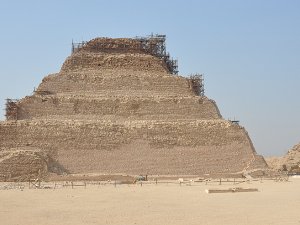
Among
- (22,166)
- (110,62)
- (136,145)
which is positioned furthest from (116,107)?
(22,166)

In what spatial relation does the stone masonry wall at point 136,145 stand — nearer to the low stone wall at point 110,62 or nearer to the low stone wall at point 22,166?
the low stone wall at point 22,166

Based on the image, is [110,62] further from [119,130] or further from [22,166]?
[22,166]

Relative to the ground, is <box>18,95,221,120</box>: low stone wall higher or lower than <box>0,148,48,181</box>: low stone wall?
higher

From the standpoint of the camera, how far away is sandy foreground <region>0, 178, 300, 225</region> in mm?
20594

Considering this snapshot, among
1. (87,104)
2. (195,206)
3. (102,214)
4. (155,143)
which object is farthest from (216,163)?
(102,214)

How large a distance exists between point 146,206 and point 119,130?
22935 millimetres

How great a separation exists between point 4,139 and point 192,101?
635 inches

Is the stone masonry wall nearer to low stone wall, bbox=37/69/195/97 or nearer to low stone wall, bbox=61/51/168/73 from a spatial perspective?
low stone wall, bbox=37/69/195/97

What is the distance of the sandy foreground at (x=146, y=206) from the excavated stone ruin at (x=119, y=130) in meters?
10.4

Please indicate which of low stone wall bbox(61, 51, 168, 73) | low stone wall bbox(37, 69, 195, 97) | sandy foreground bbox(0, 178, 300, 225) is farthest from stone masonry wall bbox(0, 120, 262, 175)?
sandy foreground bbox(0, 178, 300, 225)

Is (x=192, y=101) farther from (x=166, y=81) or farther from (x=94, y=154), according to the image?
(x=94, y=154)

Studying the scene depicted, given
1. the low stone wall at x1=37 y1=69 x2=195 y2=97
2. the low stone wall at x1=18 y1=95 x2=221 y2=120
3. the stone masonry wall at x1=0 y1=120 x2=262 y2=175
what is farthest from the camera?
the low stone wall at x1=37 y1=69 x2=195 y2=97

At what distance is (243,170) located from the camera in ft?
153

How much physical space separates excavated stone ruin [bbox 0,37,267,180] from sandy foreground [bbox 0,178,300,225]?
34.2ft
